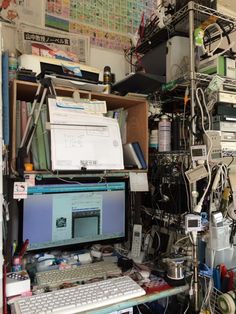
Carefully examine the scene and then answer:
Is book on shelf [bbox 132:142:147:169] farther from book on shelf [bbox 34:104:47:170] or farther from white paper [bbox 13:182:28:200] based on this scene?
white paper [bbox 13:182:28:200]

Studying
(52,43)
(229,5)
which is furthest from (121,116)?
(229,5)

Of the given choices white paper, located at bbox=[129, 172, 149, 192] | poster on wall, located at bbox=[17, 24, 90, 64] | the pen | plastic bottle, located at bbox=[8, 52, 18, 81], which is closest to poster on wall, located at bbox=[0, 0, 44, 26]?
poster on wall, located at bbox=[17, 24, 90, 64]

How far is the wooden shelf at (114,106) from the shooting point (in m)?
1.21

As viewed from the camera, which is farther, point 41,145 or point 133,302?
point 41,145

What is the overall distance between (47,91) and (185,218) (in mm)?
895

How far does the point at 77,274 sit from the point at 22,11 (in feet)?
4.97

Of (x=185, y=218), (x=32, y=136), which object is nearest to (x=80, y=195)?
(x=32, y=136)

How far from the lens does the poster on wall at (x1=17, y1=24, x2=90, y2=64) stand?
1443mm

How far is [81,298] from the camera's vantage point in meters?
1.05

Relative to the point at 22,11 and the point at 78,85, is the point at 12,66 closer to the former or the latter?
the point at 78,85

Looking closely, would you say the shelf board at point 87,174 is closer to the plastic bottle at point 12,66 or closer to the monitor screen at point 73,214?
the monitor screen at point 73,214

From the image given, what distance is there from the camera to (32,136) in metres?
1.23

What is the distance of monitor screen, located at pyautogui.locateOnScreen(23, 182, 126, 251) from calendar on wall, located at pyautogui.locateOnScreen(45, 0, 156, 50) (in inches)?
41.0

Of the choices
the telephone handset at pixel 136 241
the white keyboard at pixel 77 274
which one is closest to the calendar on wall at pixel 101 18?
the telephone handset at pixel 136 241
